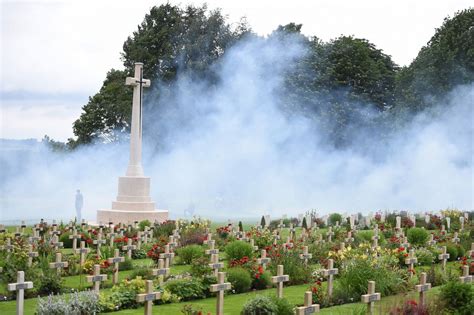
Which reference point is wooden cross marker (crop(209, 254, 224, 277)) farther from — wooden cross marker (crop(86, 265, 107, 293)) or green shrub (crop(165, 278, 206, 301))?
wooden cross marker (crop(86, 265, 107, 293))

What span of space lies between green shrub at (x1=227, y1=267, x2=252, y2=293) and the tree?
31.7 metres

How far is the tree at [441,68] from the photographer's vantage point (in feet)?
151

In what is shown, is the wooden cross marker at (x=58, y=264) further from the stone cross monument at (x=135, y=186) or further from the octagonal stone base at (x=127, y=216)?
the stone cross monument at (x=135, y=186)

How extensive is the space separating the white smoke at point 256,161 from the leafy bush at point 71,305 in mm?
30922

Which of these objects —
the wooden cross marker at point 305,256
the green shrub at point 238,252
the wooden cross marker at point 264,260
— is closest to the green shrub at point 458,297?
the wooden cross marker at point 264,260

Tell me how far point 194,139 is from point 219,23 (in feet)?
24.9

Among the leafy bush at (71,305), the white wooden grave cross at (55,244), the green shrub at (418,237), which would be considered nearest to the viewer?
the leafy bush at (71,305)

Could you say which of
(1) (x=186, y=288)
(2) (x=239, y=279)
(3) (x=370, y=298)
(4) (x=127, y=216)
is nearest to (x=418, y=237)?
(2) (x=239, y=279)

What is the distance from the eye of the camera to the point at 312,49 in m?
51.7

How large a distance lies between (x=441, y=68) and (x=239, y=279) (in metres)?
33.5

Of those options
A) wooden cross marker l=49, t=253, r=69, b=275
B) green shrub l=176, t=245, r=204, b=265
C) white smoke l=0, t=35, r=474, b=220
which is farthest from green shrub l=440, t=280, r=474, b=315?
→ white smoke l=0, t=35, r=474, b=220

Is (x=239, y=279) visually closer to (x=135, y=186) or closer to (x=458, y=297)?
(x=458, y=297)

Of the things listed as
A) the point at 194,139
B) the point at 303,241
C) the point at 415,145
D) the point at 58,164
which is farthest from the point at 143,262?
the point at 58,164

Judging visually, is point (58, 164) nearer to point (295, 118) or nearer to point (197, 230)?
point (295, 118)
